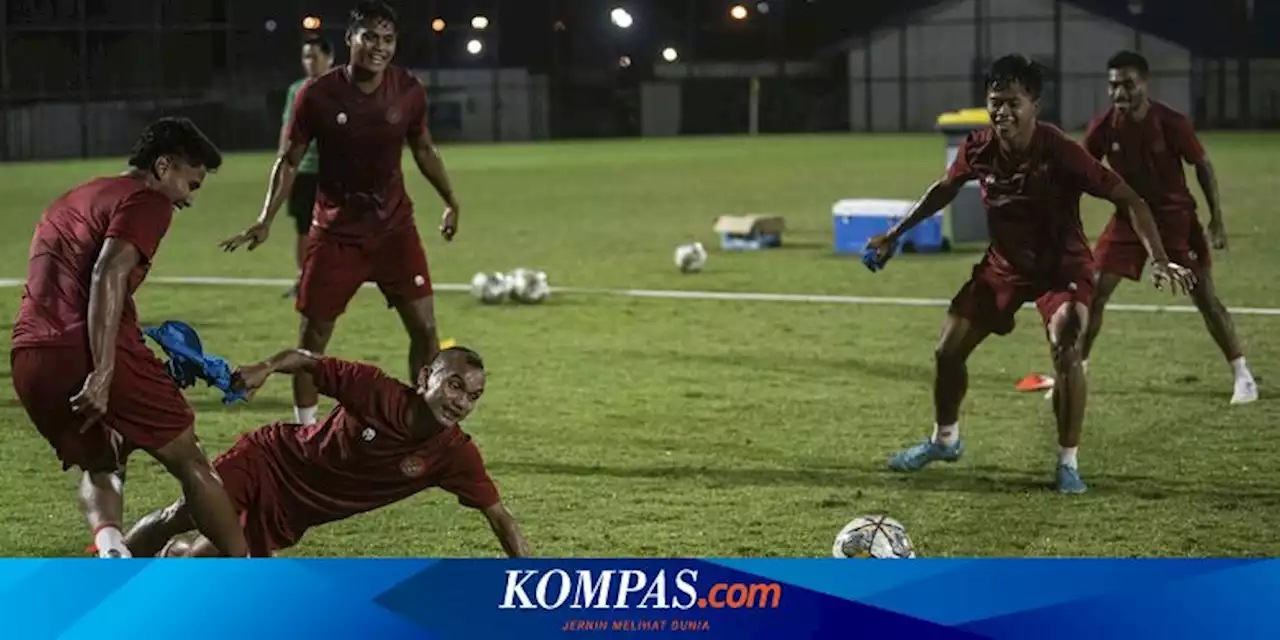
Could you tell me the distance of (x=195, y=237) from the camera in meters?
22.9

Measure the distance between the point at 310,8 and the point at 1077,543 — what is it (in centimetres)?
4514

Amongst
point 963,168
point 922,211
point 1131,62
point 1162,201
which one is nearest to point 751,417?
point 922,211

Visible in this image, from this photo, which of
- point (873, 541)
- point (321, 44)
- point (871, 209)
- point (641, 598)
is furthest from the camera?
point (871, 209)

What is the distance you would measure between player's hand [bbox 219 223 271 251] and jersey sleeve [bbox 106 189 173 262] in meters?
2.39

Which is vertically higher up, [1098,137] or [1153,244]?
[1098,137]

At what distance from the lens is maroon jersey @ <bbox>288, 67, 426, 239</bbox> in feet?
31.0

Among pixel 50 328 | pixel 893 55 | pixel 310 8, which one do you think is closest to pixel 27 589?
pixel 50 328

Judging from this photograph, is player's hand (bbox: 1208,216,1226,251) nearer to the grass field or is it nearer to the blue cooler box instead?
the grass field

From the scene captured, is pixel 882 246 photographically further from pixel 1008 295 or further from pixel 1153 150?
pixel 1153 150

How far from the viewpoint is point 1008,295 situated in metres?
8.66

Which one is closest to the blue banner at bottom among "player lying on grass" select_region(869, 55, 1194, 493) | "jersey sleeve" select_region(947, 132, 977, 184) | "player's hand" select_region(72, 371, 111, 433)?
"player's hand" select_region(72, 371, 111, 433)

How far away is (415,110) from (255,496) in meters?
3.49

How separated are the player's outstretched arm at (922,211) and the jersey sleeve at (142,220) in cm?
376

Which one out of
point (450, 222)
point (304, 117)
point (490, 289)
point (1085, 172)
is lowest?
point (490, 289)
